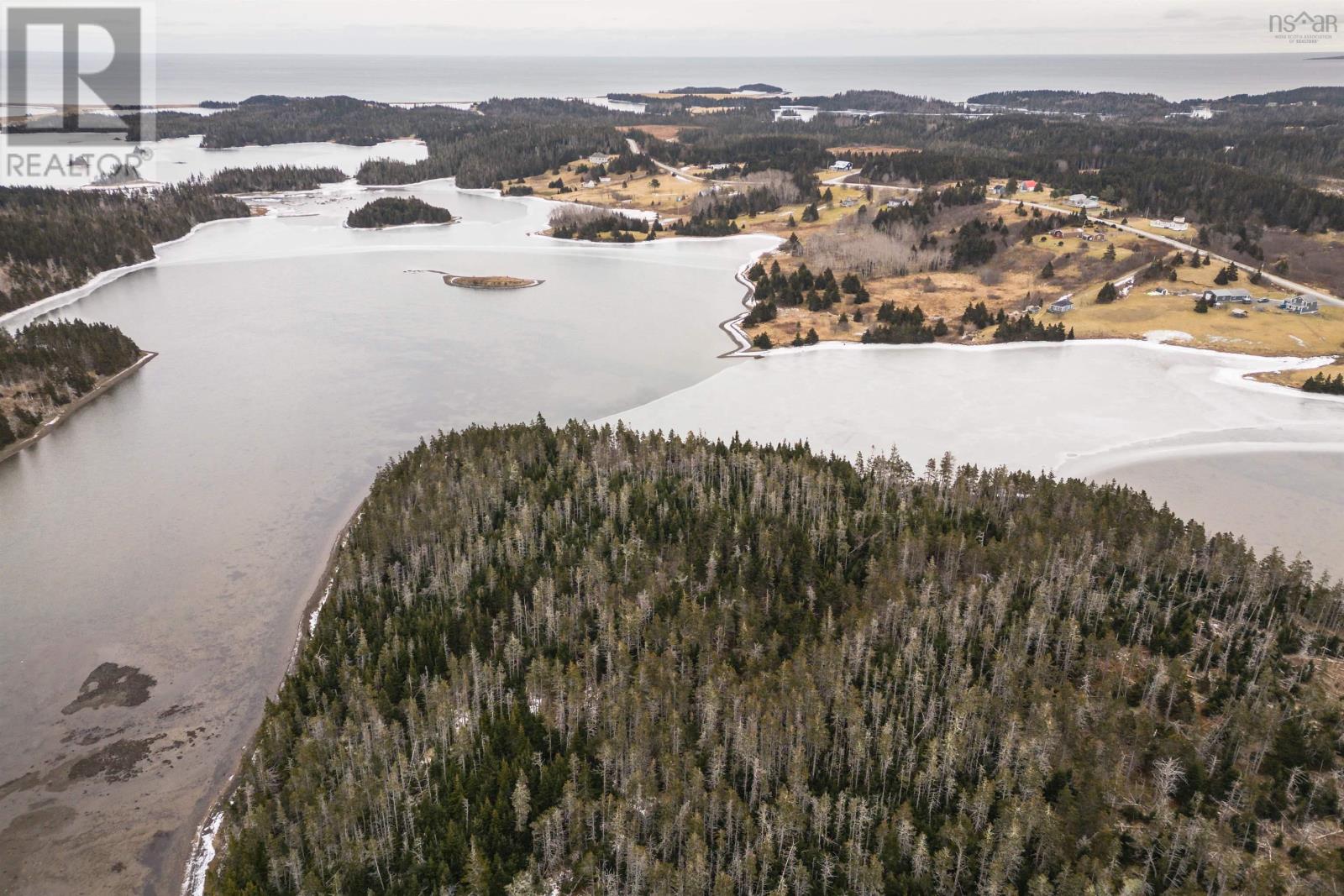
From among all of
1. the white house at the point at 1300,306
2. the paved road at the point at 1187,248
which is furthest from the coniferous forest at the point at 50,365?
the white house at the point at 1300,306

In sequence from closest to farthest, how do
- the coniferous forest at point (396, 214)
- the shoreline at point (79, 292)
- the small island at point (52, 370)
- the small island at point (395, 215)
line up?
→ the small island at point (52, 370) → the shoreline at point (79, 292) → the small island at point (395, 215) → the coniferous forest at point (396, 214)

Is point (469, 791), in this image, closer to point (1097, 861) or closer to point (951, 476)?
point (1097, 861)

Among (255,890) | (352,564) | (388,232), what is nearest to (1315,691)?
(255,890)

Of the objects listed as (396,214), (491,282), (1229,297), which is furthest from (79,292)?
(1229,297)

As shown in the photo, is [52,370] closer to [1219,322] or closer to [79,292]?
[79,292]

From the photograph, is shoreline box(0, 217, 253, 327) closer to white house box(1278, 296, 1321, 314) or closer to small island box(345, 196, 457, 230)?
small island box(345, 196, 457, 230)

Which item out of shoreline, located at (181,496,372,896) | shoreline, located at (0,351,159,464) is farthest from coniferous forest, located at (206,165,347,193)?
shoreline, located at (181,496,372,896)

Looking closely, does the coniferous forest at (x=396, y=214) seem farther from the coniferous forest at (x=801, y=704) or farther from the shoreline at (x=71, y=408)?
the coniferous forest at (x=801, y=704)
